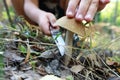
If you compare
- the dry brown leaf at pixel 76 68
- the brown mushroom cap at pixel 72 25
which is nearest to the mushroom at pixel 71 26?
the brown mushroom cap at pixel 72 25

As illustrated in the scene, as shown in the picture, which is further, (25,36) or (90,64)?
(25,36)

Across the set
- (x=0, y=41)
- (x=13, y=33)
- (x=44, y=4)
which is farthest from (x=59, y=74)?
(x=44, y=4)

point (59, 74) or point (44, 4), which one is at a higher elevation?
point (44, 4)

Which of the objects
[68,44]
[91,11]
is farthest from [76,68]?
[91,11]

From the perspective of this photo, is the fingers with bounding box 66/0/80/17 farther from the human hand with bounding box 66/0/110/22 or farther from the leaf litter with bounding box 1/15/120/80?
the leaf litter with bounding box 1/15/120/80

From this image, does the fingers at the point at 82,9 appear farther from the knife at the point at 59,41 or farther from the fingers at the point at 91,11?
the knife at the point at 59,41

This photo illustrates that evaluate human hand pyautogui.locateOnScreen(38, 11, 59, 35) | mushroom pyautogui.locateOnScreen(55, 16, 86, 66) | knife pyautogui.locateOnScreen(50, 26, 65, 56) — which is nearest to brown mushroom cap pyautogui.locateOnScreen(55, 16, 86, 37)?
mushroom pyautogui.locateOnScreen(55, 16, 86, 66)

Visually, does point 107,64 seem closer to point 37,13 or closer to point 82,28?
point 82,28

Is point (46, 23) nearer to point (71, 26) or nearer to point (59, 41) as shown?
point (59, 41)
